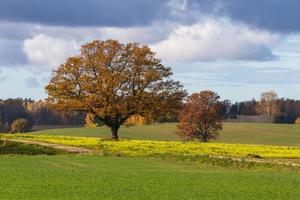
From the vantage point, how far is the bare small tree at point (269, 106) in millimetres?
166375

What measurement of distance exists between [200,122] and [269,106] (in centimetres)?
7099

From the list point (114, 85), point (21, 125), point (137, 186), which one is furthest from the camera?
point (21, 125)

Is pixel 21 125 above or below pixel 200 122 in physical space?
above

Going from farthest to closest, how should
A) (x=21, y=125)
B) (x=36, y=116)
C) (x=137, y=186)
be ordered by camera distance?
(x=36, y=116) → (x=21, y=125) → (x=137, y=186)

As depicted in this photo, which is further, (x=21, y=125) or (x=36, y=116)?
(x=36, y=116)

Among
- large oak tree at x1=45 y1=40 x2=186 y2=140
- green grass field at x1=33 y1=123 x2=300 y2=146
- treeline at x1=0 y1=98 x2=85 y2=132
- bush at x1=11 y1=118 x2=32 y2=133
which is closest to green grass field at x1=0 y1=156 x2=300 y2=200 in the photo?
large oak tree at x1=45 y1=40 x2=186 y2=140

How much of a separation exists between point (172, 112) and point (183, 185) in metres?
48.4

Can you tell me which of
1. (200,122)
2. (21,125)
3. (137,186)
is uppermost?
(21,125)

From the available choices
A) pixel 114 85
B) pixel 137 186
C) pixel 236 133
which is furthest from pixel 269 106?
pixel 137 186

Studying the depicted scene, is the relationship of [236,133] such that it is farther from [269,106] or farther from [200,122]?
[269,106]

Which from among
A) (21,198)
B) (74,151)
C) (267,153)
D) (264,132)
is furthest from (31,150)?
(264,132)

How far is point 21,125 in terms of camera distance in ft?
464

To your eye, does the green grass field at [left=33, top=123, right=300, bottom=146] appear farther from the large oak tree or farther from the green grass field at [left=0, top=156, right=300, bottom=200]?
the green grass field at [left=0, top=156, right=300, bottom=200]

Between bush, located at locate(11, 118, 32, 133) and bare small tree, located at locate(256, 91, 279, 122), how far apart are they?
59.7m
